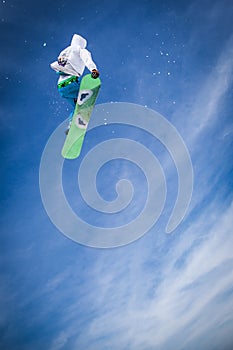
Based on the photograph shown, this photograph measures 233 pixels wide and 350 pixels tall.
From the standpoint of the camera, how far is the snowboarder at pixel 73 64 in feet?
19.5

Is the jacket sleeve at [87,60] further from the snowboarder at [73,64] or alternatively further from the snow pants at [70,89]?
the snow pants at [70,89]

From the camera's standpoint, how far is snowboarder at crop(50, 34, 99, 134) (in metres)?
5.96

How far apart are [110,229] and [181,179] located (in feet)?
10.3

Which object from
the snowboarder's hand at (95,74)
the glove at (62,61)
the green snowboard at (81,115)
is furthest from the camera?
the green snowboard at (81,115)

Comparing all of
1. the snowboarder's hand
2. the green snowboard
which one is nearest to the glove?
the green snowboard

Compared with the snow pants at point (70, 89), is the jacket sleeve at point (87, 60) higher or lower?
lower

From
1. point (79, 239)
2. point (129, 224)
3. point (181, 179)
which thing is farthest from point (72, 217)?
point (181, 179)

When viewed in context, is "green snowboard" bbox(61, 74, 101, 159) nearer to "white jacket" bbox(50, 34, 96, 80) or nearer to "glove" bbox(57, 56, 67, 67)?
"white jacket" bbox(50, 34, 96, 80)

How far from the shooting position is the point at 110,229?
38.2 feet

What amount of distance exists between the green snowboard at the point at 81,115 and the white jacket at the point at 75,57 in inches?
15.7

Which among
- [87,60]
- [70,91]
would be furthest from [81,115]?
[87,60]

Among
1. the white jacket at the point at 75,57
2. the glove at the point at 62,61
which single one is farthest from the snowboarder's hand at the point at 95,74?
the glove at the point at 62,61

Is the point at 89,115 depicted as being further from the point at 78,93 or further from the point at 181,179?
the point at 181,179

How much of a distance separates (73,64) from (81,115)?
129 centimetres
